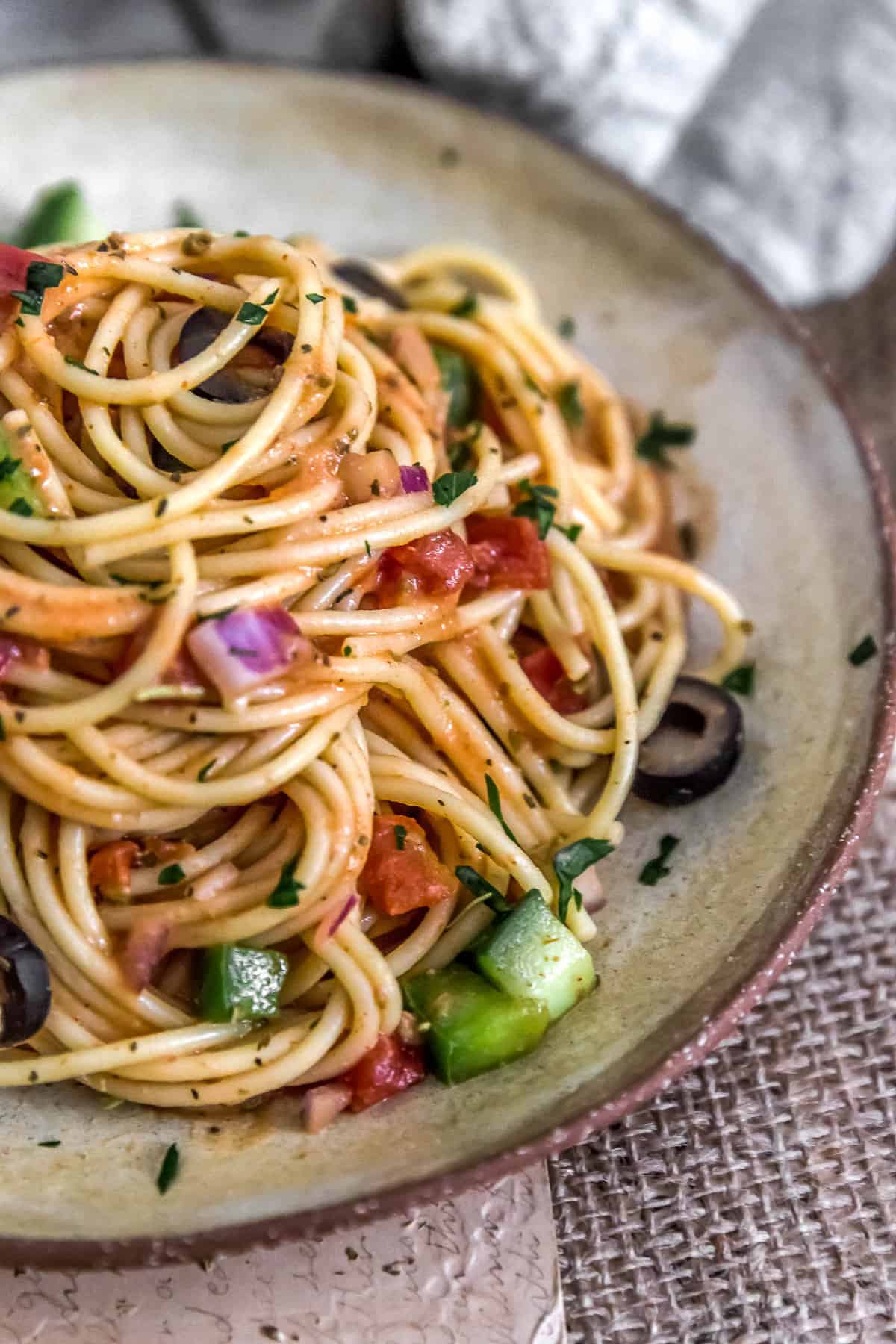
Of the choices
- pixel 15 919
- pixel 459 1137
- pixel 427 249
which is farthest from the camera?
pixel 427 249

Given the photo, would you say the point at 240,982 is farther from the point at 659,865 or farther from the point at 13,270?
the point at 13,270

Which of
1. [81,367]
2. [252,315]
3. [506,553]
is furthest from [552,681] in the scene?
[81,367]

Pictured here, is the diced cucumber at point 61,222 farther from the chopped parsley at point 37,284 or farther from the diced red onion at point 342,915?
the diced red onion at point 342,915

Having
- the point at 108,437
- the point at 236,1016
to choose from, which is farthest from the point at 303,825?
the point at 108,437

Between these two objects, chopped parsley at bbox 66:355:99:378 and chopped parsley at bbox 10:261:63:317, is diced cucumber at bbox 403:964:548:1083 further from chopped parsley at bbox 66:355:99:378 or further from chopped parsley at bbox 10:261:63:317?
chopped parsley at bbox 10:261:63:317

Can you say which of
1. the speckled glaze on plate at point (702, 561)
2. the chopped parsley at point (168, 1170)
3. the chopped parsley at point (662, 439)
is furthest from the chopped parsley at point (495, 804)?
the chopped parsley at point (662, 439)

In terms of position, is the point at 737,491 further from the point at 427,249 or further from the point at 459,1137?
the point at 459,1137
